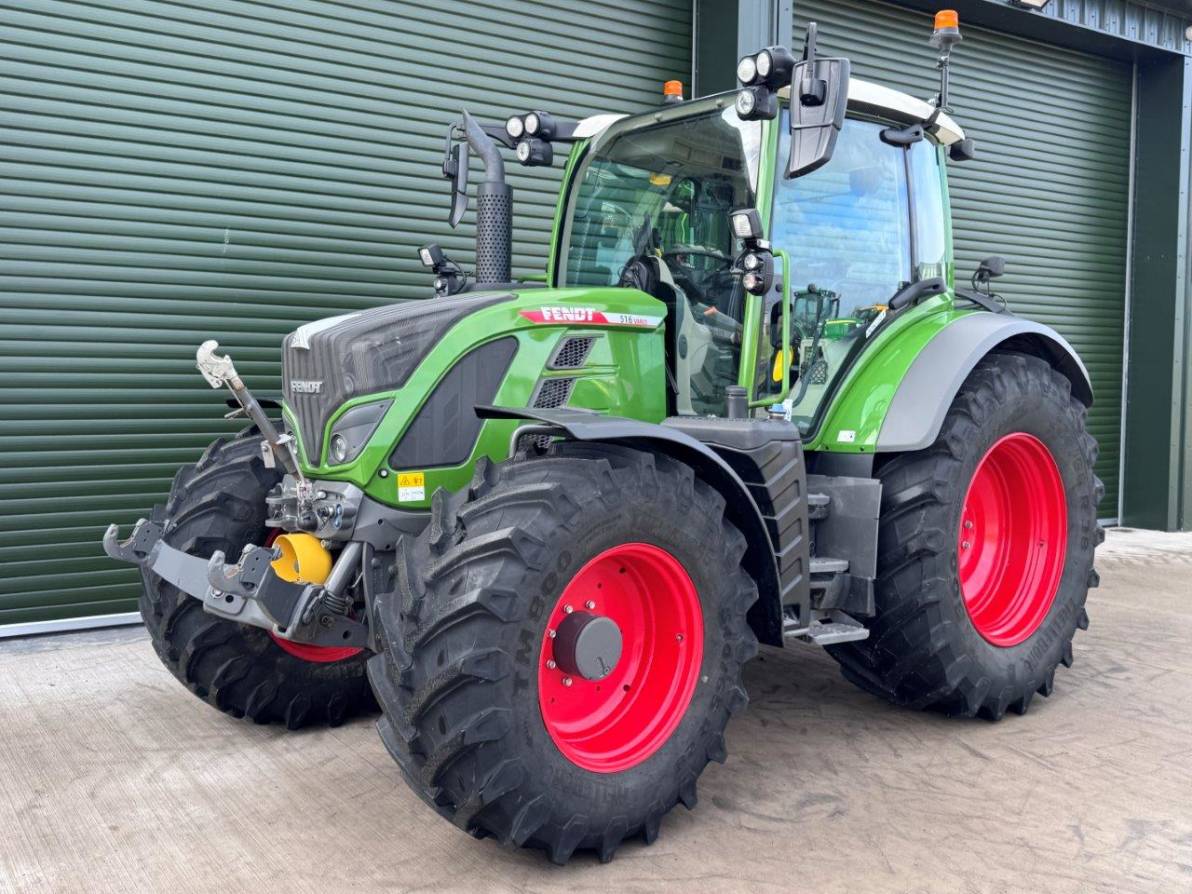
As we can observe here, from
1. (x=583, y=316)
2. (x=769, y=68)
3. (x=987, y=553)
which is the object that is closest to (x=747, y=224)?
(x=769, y=68)

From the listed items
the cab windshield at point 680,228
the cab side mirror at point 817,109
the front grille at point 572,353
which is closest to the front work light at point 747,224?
the cab windshield at point 680,228

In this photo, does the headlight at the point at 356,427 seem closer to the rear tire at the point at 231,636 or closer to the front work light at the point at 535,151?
the rear tire at the point at 231,636

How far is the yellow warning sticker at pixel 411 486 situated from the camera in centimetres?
317

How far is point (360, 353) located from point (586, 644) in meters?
1.13

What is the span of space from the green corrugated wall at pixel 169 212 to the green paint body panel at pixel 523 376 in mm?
2570

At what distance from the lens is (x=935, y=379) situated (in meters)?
3.79

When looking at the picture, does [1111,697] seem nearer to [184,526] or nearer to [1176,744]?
[1176,744]

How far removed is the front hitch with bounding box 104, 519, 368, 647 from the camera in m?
2.89

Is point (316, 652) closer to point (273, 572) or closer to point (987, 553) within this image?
point (273, 572)

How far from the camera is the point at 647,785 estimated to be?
283 cm

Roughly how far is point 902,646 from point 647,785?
1316 mm

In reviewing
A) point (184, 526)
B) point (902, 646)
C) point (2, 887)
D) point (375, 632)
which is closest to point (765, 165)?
point (902, 646)

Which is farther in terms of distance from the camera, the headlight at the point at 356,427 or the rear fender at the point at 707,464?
the headlight at the point at 356,427

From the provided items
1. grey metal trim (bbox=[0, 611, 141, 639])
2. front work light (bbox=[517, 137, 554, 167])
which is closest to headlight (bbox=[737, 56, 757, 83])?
front work light (bbox=[517, 137, 554, 167])
